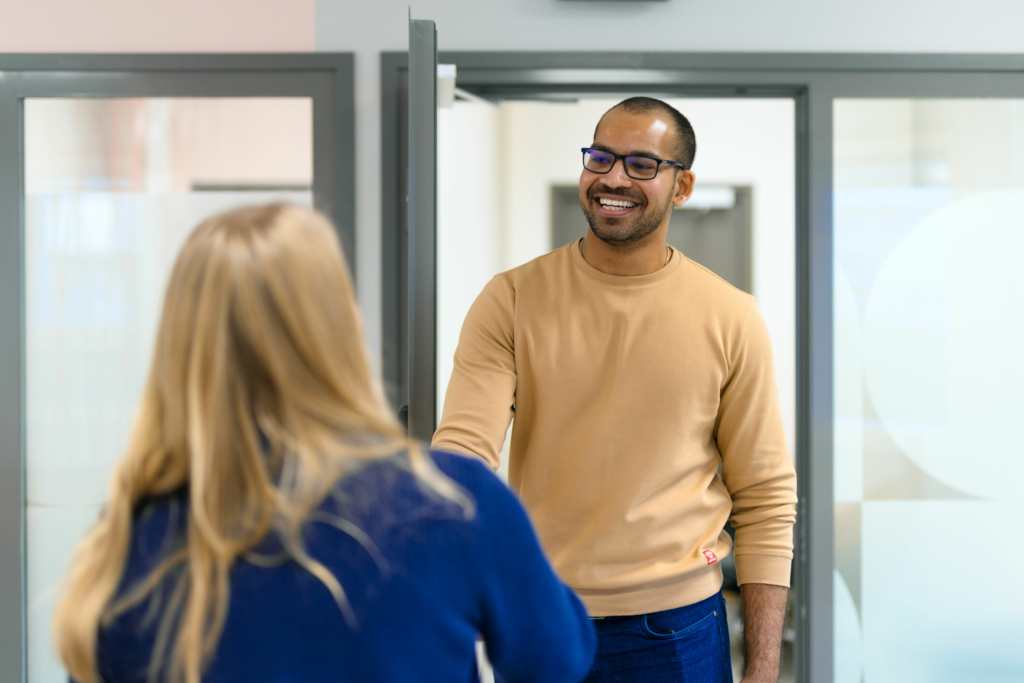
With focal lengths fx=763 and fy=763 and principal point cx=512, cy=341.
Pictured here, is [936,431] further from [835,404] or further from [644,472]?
[644,472]

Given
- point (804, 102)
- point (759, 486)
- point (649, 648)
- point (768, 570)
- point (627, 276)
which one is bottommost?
point (649, 648)

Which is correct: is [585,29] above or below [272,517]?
above

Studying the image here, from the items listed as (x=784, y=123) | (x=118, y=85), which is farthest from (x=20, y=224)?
(x=784, y=123)

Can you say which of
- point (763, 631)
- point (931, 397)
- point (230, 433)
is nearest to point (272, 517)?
point (230, 433)

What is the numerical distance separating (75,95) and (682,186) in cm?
135

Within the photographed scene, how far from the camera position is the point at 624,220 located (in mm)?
1163

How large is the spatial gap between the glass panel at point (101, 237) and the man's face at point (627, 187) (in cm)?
80

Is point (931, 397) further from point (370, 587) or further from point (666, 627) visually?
point (370, 587)

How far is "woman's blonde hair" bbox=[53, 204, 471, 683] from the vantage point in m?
0.53

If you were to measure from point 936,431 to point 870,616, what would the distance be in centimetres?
45

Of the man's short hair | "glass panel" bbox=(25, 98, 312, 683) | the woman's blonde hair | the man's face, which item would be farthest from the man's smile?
"glass panel" bbox=(25, 98, 312, 683)

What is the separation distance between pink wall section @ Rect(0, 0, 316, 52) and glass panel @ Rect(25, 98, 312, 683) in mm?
123

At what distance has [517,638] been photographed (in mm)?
594

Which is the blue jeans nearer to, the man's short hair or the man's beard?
the man's beard
